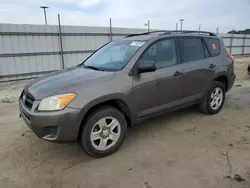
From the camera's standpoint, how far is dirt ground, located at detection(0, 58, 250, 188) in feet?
8.32

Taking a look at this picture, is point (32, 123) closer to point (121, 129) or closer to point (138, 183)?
point (121, 129)

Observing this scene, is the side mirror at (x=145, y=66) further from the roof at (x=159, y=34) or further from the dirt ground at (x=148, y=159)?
the dirt ground at (x=148, y=159)

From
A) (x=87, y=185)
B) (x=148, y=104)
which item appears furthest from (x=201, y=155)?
(x=87, y=185)

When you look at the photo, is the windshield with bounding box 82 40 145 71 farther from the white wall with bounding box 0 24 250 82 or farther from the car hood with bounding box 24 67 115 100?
the white wall with bounding box 0 24 250 82

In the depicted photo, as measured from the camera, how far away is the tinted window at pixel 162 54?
3432 millimetres

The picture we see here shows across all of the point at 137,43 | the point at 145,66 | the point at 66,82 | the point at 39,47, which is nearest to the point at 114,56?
the point at 137,43

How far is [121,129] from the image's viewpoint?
3.13m

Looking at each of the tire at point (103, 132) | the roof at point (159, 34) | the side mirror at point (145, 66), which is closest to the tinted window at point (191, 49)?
the roof at point (159, 34)

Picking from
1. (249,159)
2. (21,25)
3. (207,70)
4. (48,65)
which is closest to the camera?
(249,159)

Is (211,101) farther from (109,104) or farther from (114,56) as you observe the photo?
(109,104)

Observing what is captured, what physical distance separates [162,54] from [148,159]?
5.65 ft

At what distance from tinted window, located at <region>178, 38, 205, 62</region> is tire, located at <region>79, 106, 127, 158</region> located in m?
1.70

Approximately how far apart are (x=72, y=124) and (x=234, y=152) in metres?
2.32

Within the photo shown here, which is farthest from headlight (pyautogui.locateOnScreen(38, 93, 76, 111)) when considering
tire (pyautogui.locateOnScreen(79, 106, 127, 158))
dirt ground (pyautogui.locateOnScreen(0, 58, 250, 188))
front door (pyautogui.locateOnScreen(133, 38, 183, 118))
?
front door (pyautogui.locateOnScreen(133, 38, 183, 118))
